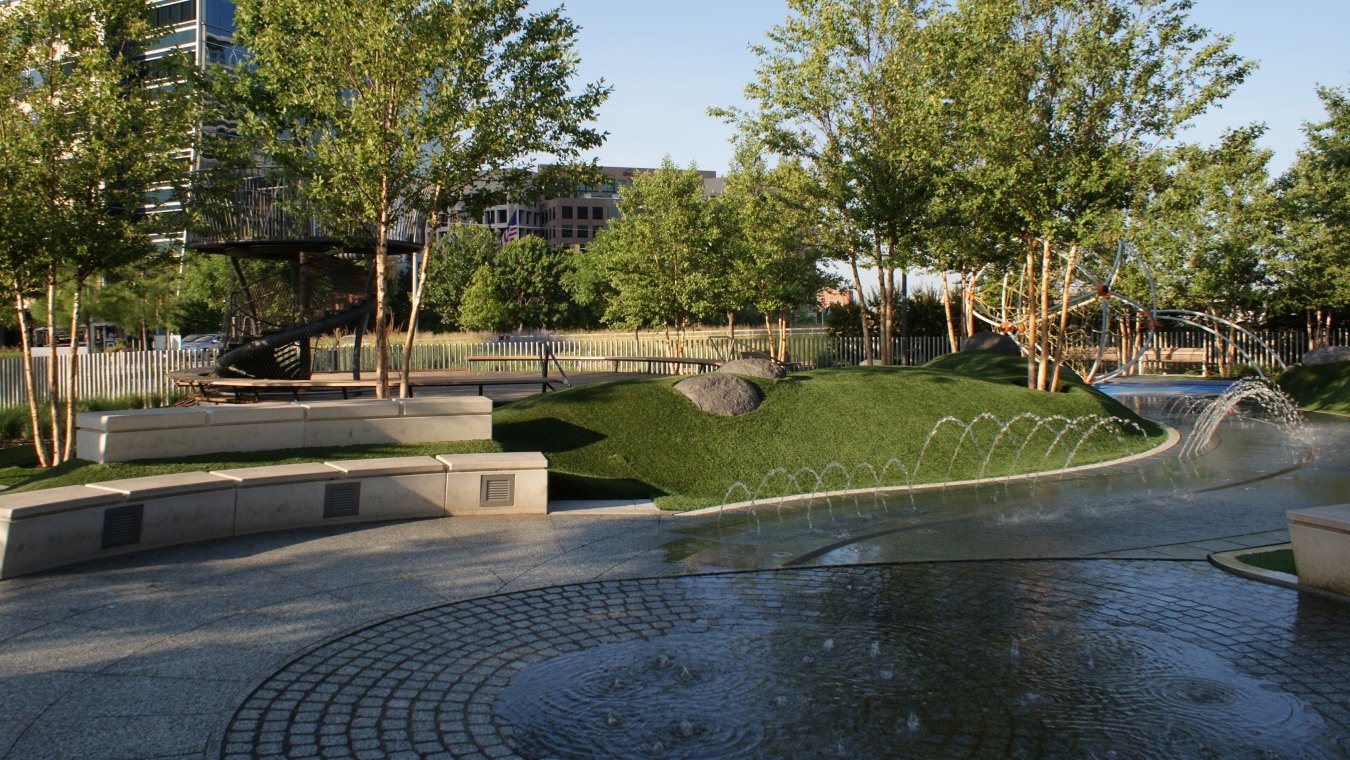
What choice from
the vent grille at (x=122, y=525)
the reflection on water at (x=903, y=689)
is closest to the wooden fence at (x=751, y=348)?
the vent grille at (x=122, y=525)

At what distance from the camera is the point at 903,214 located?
26.1 metres

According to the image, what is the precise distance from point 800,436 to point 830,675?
30.0 feet

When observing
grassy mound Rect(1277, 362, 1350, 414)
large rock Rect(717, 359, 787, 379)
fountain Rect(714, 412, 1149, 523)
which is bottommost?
fountain Rect(714, 412, 1149, 523)

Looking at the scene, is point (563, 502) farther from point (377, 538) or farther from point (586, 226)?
point (586, 226)

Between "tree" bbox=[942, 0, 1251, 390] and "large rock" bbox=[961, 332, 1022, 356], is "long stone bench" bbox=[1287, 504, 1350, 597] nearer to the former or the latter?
"tree" bbox=[942, 0, 1251, 390]

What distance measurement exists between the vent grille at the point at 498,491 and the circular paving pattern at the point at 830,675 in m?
3.09

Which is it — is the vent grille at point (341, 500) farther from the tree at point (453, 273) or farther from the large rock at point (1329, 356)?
the tree at point (453, 273)

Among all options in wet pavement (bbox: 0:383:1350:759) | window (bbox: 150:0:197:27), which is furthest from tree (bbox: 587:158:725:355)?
window (bbox: 150:0:197:27)

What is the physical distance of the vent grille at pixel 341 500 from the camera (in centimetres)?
1011

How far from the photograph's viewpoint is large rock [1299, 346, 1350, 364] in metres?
25.8

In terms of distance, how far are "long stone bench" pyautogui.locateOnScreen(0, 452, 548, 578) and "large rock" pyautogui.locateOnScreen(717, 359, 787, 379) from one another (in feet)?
21.1

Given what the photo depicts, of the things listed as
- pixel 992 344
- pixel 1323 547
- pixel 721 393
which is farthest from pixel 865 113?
pixel 1323 547

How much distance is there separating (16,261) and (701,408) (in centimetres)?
1001

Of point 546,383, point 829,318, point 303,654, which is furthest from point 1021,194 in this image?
point 829,318
